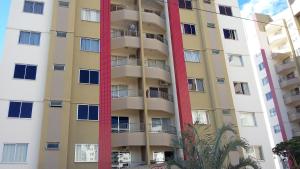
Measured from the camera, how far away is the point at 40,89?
2666 cm

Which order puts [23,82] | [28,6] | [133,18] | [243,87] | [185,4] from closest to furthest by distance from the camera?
[23,82]
[28,6]
[133,18]
[243,87]
[185,4]

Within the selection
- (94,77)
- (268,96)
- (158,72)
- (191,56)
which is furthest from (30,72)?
(268,96)

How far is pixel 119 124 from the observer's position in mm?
29078

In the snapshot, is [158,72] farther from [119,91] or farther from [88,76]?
[88,76]

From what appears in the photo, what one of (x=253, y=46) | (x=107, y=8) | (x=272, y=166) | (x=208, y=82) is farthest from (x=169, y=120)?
(x=253, y=46)

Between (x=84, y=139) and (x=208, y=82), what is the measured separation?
1334cm

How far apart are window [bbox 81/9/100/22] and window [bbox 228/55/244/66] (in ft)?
46.5

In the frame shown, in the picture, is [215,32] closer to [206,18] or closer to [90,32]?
[206,18]

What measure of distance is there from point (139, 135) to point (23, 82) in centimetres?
1042

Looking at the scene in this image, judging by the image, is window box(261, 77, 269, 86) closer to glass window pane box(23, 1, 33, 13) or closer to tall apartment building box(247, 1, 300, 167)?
tall apartment building box(247, 1, 300, 167)

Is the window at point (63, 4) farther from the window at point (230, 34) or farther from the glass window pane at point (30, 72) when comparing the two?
the window at point (230, 34)

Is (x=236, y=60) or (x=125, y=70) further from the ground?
(x=236, y=60)

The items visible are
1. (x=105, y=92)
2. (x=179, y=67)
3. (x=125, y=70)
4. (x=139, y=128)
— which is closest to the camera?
(x=105, y=92)

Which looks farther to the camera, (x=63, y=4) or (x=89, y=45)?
(x=63, y=4)
